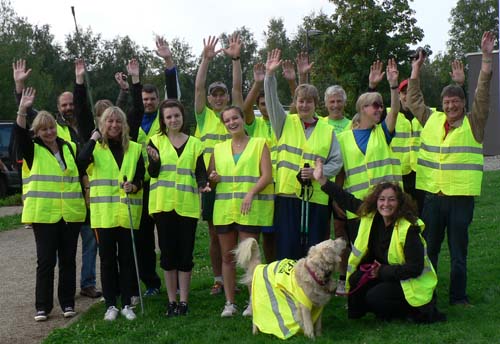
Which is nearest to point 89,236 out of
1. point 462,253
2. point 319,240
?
point 319,240

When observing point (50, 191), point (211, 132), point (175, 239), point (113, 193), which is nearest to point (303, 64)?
point (211, 132)

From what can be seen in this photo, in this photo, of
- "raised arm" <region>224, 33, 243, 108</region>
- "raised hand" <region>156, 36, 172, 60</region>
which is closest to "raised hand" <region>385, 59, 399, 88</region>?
"raised arm" <region>224, 33, 243, 108</region>

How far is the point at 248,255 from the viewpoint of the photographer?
6.37m

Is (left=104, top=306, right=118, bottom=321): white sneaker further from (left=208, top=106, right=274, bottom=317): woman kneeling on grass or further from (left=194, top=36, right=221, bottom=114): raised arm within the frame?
(left=194, top=36, right=221, bottom=114): raised arm

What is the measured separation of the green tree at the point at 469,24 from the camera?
198ft

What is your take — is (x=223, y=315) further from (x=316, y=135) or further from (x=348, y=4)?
(x=348, y=4)

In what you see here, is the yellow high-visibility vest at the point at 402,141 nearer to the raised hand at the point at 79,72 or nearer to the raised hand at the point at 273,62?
the raised hand at the point at 273,62

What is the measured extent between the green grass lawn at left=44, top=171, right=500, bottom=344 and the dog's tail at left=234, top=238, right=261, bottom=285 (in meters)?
0.54

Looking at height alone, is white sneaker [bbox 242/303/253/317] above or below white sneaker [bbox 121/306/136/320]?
above

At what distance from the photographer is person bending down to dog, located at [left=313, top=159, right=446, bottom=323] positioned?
6172 mm

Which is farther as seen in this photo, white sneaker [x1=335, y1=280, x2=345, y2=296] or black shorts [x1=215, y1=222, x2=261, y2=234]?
white sneaker [x1=335, y1=280, x2=345, y2=296]

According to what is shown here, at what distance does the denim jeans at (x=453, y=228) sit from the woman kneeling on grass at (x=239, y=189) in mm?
1678

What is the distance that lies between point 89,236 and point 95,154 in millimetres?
2023

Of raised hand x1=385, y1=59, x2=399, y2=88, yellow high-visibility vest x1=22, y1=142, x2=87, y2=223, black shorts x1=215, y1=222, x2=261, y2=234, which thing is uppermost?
raised hand x1=385, y1=59, x2=399, y2=88
